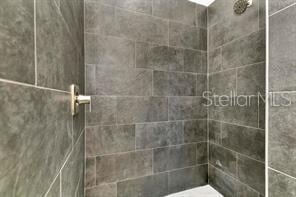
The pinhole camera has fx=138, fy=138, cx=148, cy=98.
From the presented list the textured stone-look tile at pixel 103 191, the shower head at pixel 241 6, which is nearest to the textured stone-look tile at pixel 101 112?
the textured stone-look tile at pixel 103 191

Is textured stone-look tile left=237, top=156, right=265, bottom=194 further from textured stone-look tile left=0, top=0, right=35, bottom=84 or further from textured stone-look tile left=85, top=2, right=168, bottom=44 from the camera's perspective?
textured stone-look tile left=0, top=0, right=35, bottom=84

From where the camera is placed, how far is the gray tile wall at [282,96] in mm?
590

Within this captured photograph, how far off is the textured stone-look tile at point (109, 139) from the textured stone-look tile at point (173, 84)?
0.48m

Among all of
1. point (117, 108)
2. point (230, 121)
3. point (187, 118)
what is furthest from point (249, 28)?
point (117, 108)

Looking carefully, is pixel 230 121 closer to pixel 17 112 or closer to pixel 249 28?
pixel 249 28

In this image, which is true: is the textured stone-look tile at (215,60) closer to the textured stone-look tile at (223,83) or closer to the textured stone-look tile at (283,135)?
the textured stone-look tile at (223,83)

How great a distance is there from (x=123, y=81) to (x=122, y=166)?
0.81 meters

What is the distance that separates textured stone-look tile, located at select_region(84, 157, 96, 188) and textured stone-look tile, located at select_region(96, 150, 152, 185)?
0.10 feet

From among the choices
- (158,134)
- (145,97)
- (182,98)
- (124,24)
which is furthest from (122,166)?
(124,24)

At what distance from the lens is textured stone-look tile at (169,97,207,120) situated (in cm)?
149

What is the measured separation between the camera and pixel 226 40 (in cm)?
143

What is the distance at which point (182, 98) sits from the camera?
1.53 meters

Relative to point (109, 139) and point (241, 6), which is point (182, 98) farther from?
point (241, 6)

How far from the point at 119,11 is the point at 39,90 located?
1.28m
